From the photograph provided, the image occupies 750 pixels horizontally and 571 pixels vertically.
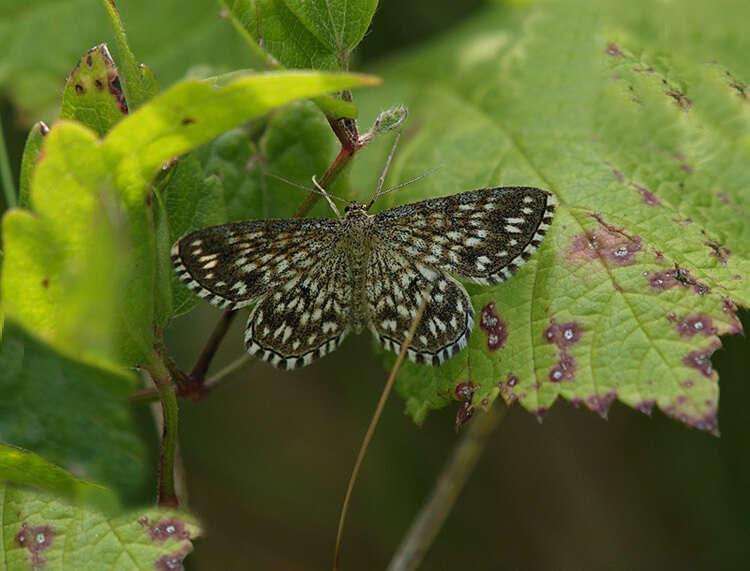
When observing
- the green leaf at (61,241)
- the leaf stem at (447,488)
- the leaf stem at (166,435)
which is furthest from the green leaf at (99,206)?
the leaf stem at (447,488)

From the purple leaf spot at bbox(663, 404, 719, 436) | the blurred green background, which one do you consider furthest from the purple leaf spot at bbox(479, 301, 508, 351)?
the blurred green background

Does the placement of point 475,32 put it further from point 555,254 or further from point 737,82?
point 555,254

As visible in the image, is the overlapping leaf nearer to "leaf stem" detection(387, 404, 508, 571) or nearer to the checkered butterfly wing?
the checkered butterfly wing

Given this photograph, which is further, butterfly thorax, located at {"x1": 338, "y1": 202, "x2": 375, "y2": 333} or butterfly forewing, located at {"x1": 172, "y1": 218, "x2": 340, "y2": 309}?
butterfly thorax, located at {"x1": 338, "y1": 202, "x2": 375, "y2": 333}

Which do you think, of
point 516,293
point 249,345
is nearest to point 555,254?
point 516,293

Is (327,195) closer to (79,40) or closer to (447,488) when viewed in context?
(447,488)
